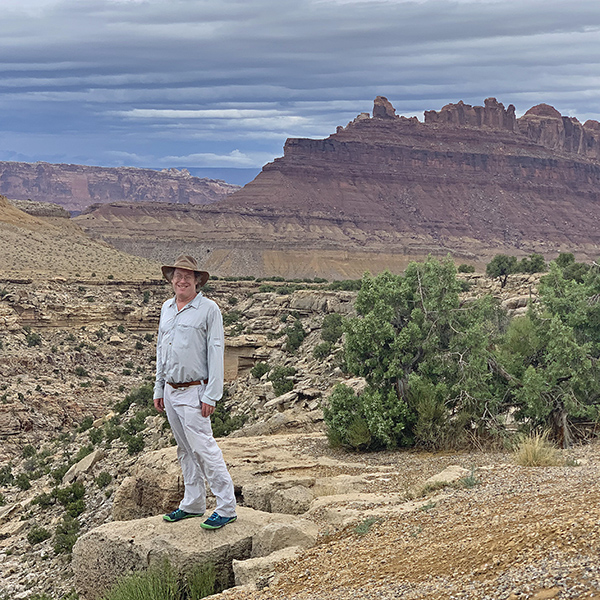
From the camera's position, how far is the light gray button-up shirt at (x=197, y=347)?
320 inches

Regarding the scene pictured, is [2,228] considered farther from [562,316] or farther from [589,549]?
[589,549]

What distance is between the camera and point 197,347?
8.20m

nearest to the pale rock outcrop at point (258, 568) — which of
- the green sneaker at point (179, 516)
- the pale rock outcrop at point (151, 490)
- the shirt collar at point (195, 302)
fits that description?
the green sneaker at point (179, 516)

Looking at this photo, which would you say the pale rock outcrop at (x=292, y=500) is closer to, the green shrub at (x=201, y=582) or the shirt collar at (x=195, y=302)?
the green shrub at (x=201, y=582)

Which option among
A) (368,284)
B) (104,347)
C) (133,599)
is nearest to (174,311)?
(133,599)

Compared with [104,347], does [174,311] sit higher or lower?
higher

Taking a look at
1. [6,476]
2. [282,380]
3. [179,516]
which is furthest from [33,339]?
[179,516]

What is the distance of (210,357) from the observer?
26.8 ft

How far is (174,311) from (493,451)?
A: 219 inches

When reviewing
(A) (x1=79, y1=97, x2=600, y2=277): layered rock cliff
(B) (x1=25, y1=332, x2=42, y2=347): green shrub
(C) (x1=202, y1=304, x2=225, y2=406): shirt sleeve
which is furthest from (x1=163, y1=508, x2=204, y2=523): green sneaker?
(A) (x1=79, y1=97, x2=600, y2=277): layered rock cliff

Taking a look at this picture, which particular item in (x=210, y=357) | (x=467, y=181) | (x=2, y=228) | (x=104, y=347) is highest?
(x=467, y=181)

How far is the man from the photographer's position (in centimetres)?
816

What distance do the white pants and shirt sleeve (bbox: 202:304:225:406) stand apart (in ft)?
0.53

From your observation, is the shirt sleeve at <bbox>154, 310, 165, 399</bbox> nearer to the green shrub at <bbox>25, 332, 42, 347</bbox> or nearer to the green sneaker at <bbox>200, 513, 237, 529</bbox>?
the green sneaker at <bbox>200, 513, 237, 529</bbox>
